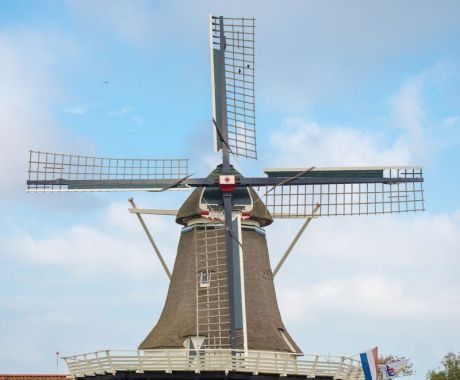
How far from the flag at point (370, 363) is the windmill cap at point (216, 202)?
305 inches

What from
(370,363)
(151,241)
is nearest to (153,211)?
(151,241)

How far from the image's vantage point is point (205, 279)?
3497cm

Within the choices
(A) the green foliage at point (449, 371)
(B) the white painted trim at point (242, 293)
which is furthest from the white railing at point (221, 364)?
(A) the green foliage at point (449, 371)

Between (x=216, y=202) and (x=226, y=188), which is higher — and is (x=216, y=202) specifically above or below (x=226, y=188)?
below

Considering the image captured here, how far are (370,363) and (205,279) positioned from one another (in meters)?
7.45

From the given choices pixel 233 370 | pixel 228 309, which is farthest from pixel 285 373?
pixel 228 309

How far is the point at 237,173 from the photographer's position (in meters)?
35.4

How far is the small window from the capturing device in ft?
114

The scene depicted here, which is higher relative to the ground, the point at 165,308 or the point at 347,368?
the point at 165,308

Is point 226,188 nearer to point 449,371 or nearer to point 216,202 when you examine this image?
point 216,202

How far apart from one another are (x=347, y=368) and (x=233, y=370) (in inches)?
162

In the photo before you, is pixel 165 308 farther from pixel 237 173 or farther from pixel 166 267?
pixel 237 173

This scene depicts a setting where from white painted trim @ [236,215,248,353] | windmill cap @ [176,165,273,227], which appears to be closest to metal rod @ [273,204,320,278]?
windmill cap @ [176,165,273,227]

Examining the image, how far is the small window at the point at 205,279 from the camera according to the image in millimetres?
34875
